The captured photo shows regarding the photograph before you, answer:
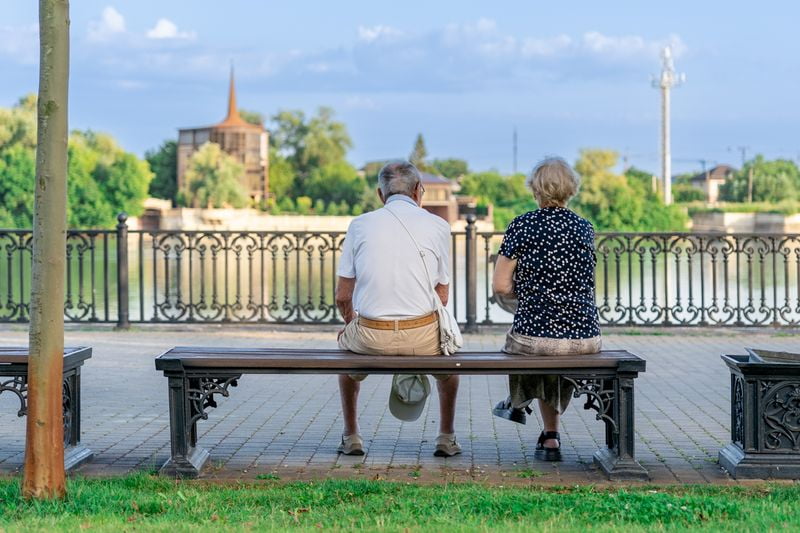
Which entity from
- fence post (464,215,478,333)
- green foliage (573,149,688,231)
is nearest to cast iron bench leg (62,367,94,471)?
fence post (464,215,478,333)

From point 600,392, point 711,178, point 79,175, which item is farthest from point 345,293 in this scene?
point 711,178

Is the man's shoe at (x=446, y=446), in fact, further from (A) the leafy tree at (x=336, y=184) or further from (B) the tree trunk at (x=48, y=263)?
(A) the leafy tree at (x=336, y=184)

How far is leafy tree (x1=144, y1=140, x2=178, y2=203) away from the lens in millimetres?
133500

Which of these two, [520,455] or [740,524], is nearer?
[740,524]

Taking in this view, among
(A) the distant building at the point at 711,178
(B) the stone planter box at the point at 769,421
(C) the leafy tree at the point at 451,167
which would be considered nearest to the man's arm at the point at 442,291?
(B) the stone planter box at the point at 769,421

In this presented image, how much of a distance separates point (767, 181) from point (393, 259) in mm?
127724

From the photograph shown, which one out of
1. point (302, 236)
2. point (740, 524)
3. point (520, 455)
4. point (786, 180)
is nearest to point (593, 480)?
point (520, 455)

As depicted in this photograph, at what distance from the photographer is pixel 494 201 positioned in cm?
13500

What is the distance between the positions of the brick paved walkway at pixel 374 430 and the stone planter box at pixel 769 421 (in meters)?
0.18

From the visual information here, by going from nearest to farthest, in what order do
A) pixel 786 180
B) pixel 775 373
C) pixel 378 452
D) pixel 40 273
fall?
pixel 40 273, pixel 775 373, pixel 378 452, pixel 786 180

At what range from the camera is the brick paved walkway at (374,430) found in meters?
5.97

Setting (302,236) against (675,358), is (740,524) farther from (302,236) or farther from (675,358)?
(302,236)

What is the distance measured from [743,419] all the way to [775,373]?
28 cm

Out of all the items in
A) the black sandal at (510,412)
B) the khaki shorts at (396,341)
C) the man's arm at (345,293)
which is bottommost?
the black sandal at (510,412)
